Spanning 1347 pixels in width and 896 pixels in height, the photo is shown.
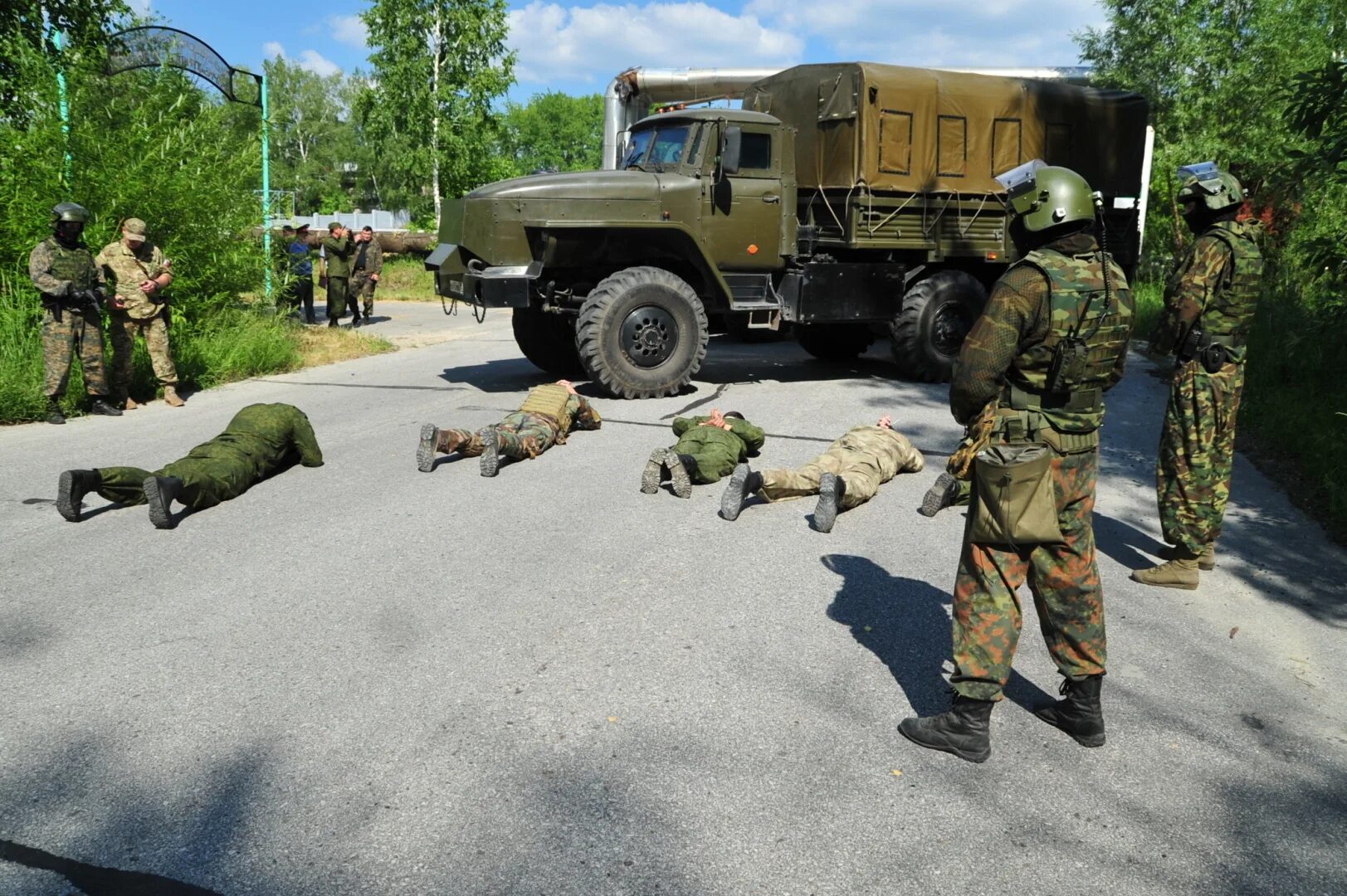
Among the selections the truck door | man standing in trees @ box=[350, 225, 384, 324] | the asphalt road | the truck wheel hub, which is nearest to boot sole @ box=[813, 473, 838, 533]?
the asphalt road

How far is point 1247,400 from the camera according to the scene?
927cm

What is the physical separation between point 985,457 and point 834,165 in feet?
25.2

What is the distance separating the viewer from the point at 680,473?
20.9ft

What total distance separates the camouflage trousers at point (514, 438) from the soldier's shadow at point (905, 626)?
8.34 feet

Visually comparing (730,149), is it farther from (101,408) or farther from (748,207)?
(101,408)

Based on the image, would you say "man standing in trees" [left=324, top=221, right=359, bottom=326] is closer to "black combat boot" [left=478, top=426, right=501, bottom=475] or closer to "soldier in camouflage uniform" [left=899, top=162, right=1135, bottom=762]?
"black combat boot" [left=478, top=426, right=501, bottom=475]

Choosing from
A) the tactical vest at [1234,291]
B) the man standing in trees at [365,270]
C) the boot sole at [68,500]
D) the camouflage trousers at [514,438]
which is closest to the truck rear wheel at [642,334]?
the camouflage trousers at [514,438]

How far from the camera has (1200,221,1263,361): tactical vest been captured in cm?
503

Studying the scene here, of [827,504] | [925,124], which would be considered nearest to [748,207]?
[925,124]

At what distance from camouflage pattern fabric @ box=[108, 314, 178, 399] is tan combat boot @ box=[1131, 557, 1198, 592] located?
817 cm

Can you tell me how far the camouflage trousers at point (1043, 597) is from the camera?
10.8 ft

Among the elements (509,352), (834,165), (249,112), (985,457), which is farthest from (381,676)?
(249,112)

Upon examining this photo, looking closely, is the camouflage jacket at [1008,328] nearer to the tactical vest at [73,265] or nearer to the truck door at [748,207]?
the truck door at [748,207]

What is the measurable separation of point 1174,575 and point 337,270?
528 inches
